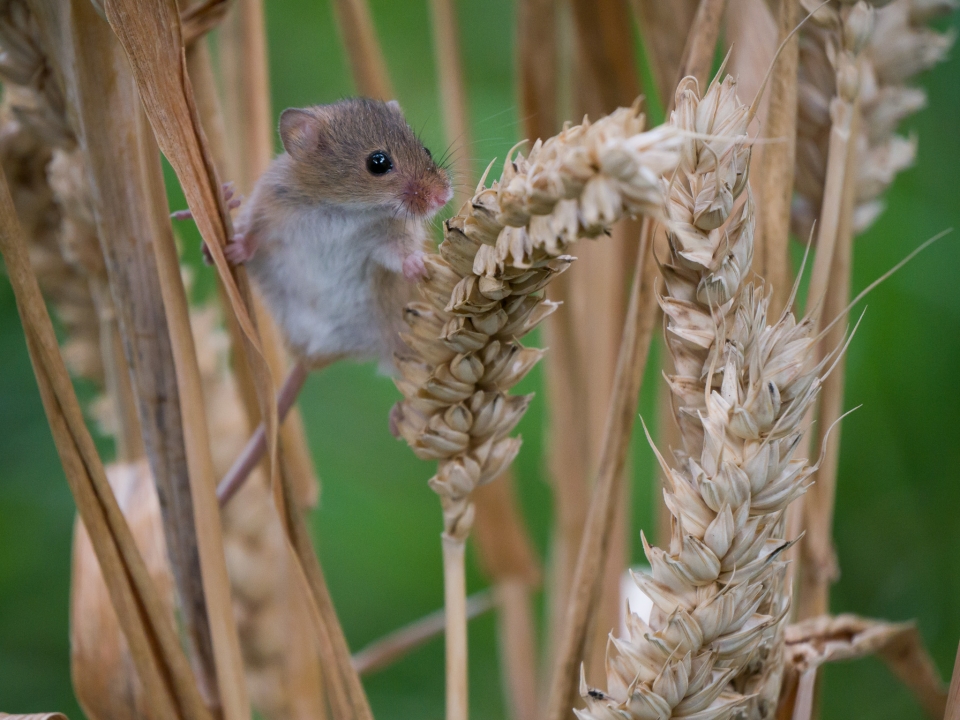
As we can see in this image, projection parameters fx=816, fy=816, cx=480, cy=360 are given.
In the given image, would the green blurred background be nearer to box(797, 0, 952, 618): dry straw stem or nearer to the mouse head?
the mouse head

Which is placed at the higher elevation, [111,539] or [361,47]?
[361,47]

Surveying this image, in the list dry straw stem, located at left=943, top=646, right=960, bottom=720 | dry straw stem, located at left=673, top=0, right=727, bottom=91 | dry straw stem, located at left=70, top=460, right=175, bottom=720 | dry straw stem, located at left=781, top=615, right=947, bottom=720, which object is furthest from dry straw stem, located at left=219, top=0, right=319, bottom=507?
dry straw stem, located at left=943, top=646, right=960, bottom=720

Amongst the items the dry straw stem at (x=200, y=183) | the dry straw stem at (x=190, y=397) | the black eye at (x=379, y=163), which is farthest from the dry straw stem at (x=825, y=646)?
the black eye at (x=379, y=163)

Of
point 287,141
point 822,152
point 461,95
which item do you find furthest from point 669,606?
point 461,95

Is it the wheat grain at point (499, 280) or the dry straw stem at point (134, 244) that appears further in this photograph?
the dry straw stem at point (134, 244)

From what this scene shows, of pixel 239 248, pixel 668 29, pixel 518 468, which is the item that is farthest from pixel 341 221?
pixel 518 468

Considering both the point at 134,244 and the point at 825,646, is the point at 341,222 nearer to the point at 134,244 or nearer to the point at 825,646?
the point at 134,244

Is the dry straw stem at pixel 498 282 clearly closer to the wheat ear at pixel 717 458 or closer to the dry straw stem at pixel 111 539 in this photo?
the wheat ear at pixel 717 458

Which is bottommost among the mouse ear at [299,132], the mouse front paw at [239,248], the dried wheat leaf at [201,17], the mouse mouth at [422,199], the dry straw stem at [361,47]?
the mouse front paw at [239,248]
